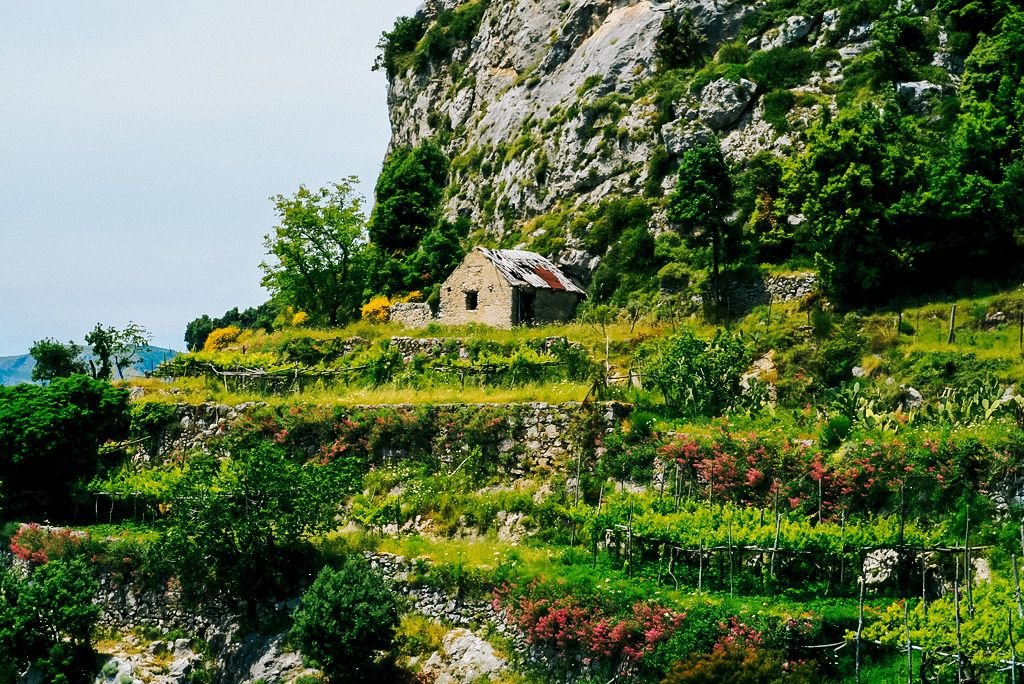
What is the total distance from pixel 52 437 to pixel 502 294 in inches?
794

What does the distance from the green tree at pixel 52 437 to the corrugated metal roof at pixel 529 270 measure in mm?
18207

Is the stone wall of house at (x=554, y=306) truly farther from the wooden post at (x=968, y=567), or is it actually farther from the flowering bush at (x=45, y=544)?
the wooden post at (x=968, y=567)

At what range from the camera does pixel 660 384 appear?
33.2 m

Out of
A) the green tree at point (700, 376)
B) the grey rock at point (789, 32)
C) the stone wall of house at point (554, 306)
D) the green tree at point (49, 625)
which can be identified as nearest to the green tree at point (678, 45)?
the grey rock at point (789, 32)

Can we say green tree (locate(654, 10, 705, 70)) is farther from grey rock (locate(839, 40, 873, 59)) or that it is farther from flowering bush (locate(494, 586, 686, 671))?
flowering bush (locate(494, 586, 686, 671))

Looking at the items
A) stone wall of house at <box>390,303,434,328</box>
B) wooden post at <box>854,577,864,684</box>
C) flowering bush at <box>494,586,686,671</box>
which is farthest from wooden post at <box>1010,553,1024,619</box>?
stone wall of house at <box>390,303,434,328</box>

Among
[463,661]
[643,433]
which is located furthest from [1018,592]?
[643,433]

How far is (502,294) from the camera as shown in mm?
47531

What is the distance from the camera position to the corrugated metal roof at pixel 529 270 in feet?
159

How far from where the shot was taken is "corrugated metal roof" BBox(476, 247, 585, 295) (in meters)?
48.3

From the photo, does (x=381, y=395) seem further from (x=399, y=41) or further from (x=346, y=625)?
(x=399, y=41)

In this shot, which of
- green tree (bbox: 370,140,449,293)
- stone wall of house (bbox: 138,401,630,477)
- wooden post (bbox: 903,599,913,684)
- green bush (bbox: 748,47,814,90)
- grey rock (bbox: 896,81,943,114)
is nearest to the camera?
wooden post (bbox: 903,599,913,684)

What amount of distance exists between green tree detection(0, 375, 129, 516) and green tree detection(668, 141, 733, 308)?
25.3m

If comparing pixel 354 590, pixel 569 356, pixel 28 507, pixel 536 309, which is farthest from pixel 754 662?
pixel 536 309
